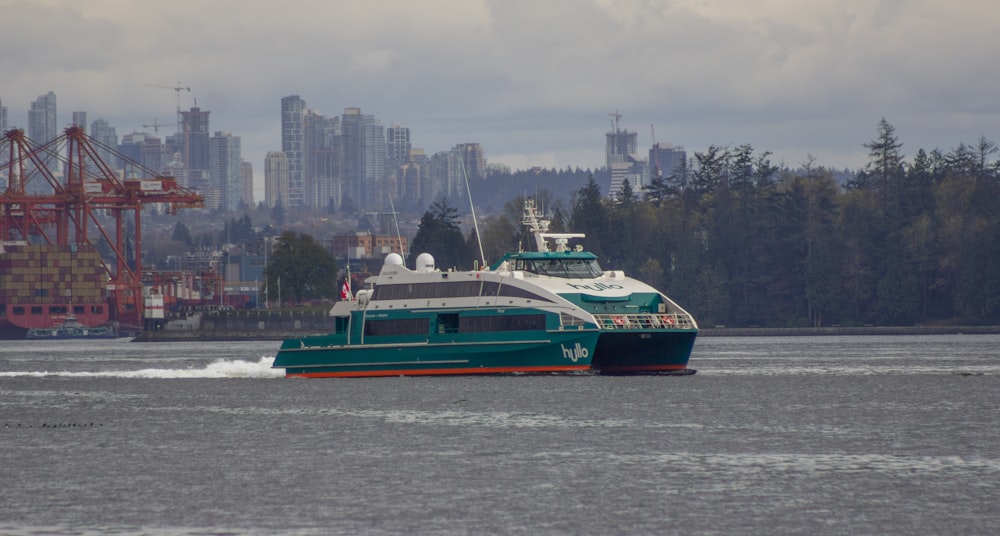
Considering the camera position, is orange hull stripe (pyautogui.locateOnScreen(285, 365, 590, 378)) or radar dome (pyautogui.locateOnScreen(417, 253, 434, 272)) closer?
orange hull stripe (pyautogui.locateOnScreen(285, 365, 590, 378))

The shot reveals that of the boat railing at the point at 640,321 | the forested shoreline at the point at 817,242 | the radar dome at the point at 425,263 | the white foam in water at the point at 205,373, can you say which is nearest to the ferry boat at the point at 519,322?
the boat railing at the point at 640,321

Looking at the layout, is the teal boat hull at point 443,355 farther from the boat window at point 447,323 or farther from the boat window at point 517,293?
the boat window at point 517,293

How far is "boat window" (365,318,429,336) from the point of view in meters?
70.6

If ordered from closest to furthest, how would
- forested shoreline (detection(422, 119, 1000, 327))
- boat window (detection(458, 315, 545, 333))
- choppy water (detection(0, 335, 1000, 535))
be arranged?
choppy water (detection(0, 335, 1000, 535)), boat window (detection(458, 315, 545, 333)), forested shoreline (detection(422, 119, 1000, 327))

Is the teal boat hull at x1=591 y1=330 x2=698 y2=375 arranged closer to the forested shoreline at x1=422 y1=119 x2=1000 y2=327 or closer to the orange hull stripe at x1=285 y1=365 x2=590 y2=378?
the orange hull stripe at x1=285 y1=365 x2=590 y2=378

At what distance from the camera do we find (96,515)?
115 feet

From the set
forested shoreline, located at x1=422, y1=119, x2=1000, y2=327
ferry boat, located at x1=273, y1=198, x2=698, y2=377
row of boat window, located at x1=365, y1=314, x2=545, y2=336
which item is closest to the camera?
ferry boat, located at x1=273, y1=198, x2=698, y2=377

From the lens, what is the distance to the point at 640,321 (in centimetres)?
6712

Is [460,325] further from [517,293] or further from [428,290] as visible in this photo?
[517,293]

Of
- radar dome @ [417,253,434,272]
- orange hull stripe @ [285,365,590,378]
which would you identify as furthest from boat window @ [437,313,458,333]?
radar dome @ [417,253,434,272]

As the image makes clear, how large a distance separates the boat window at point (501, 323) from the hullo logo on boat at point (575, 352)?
1.36 meters

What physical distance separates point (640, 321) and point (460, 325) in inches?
298

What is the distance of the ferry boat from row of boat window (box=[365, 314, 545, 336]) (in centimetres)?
4

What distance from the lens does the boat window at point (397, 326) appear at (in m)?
70.6
